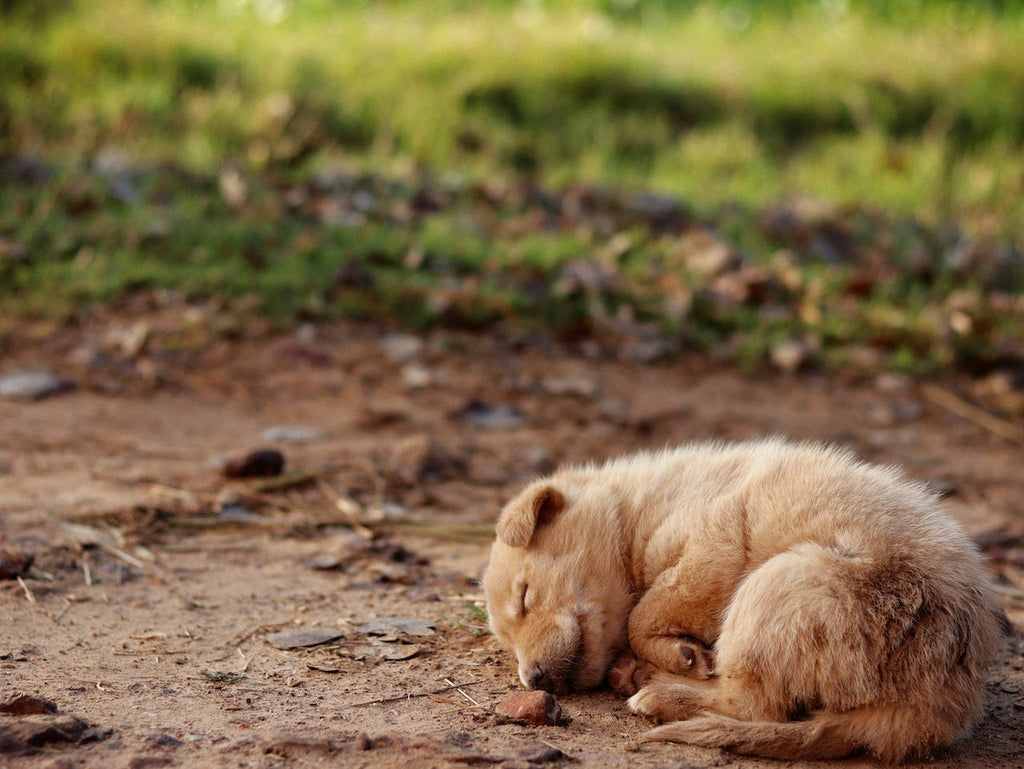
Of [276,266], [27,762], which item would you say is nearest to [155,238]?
[276,266]

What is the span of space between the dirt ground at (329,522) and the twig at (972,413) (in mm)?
91

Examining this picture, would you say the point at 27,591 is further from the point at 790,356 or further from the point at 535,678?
the point at 790,356

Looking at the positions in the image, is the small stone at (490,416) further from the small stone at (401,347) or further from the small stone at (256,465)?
the small stone at (256,465)

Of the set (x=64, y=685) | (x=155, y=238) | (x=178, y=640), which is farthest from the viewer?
(x=155, y=238)

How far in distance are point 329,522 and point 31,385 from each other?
196cm

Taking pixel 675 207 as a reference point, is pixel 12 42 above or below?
above

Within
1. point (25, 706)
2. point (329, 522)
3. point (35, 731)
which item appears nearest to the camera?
point (35, 731)

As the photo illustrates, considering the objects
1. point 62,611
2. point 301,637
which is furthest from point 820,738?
point 62,611

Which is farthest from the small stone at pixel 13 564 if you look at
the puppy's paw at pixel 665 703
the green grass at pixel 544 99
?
the green grass at pixel 544 99

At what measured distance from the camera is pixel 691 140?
32.9ft

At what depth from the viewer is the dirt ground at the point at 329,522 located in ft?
9.52

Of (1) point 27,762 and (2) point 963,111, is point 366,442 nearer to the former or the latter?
(1) point 27,762

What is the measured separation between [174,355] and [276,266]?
106 centimetres

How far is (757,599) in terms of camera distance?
3033mm
